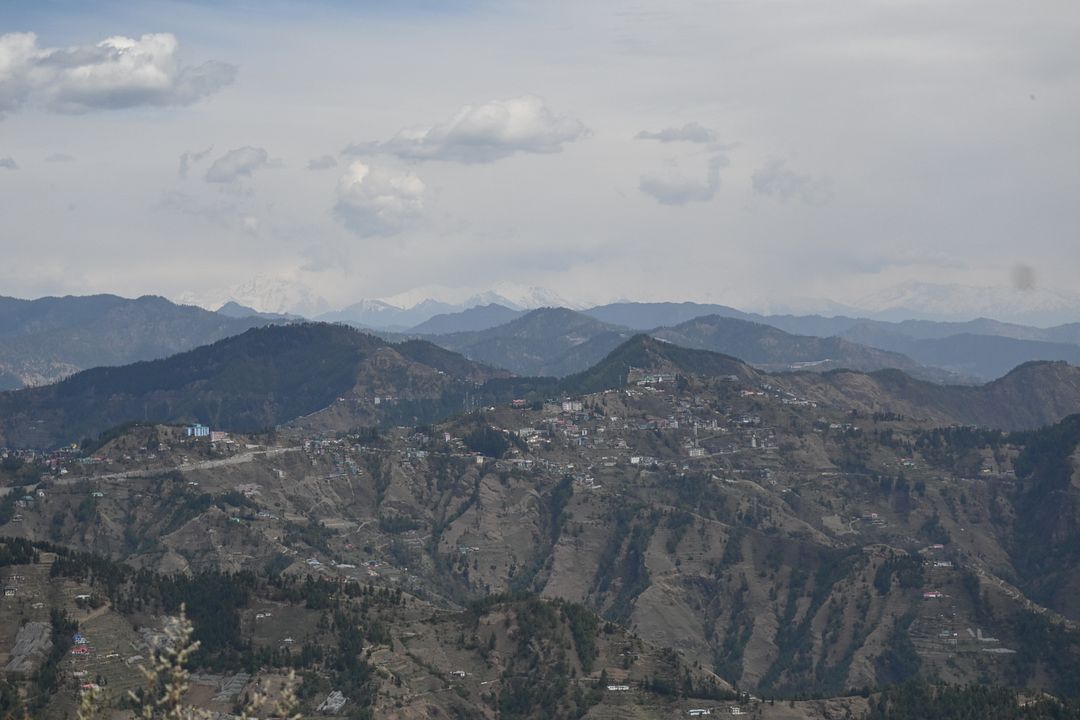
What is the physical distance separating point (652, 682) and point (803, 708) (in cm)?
1796

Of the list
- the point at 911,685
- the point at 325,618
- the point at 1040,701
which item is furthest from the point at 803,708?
the point at 325,618

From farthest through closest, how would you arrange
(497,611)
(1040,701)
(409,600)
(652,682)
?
(409,600)
(497,611)
(652,682)
(1040,701)

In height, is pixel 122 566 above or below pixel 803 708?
above

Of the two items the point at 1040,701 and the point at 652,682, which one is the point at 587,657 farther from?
the point at 1040,701

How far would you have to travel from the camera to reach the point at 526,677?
6757 inches

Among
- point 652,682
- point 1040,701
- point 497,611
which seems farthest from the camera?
point 497,611

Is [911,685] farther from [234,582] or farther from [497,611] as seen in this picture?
[234,582]

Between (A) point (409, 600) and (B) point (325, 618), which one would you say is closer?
(B) point (325, 618)

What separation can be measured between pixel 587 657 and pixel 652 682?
9247mm

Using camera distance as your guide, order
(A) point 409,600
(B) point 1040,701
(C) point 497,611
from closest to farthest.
A: (B) point 1040,701 < (C) point 497,611 < (A) point 409,600

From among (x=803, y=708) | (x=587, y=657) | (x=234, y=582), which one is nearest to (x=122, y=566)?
(x=234, y=582)

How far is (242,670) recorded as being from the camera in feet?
541

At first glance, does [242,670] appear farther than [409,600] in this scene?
No

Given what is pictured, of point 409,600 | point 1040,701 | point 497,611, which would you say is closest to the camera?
point 1040,701
